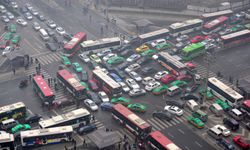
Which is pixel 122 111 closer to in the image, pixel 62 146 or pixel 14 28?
pixel 62 146

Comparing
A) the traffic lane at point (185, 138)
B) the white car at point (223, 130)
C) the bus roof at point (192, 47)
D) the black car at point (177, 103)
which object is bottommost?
the traffic lane at point (185, 138)

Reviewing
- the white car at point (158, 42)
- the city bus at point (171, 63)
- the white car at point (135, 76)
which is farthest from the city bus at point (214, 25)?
the white car at point (135, 76)

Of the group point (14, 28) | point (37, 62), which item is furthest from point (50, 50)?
point (14, 28)

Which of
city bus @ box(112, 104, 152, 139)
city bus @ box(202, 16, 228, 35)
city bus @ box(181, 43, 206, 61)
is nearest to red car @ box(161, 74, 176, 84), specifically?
city bus @ box(181, 43, 206, 61)

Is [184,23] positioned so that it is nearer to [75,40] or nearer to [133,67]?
[133,67]

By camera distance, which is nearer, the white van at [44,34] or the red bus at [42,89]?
the red bus at [42,89]

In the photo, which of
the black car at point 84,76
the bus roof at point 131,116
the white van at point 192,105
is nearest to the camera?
the bus roof at point 131,116

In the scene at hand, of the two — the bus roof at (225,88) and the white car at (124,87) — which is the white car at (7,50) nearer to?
the white car at (124,87)

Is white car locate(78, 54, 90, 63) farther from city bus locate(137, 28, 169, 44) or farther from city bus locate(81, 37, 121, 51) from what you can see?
city bus locate(137, 28, 169, 44)
